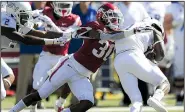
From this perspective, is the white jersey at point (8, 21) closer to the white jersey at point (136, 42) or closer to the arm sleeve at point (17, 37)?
the arm sleeve at point (17, 37)

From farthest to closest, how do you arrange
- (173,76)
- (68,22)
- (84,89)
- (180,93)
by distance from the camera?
(173,76)
(180,93)
(68,22)
(84,89)

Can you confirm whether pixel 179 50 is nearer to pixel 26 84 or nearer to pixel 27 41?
pixel 26 84

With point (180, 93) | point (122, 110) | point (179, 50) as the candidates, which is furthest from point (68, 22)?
point (179, 50)

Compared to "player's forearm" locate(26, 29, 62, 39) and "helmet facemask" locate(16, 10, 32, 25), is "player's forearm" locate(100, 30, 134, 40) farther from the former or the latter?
"helmet facemask" locate(16, 10, 32, 25)

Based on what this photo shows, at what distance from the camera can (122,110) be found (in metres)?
11.4

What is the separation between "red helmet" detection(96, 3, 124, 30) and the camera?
918 centimetres

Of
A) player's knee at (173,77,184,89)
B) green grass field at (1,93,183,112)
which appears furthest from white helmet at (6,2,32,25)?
player's knee at (173,77,184,89)

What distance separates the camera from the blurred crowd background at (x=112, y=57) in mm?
12148

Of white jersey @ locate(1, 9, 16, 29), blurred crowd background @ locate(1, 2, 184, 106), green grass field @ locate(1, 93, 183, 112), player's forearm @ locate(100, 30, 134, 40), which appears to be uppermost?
white jersey @ locate(1, 9, 16, 29)

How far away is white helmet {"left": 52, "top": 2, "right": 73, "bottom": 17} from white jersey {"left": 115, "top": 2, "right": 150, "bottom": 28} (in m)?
1.38

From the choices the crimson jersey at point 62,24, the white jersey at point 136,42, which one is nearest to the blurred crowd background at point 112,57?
the crimson jersey at point 62,24

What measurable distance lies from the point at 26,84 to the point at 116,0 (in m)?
1.82

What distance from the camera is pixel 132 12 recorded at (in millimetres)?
12227

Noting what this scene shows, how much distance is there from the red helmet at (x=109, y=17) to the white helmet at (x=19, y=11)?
843 mm
